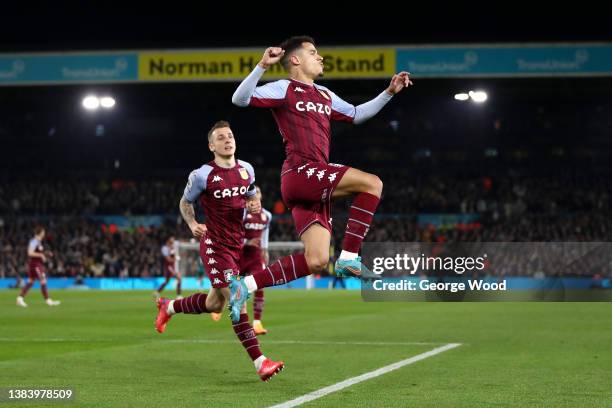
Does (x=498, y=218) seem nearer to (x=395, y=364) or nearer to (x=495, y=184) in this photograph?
(x=495, y=184)

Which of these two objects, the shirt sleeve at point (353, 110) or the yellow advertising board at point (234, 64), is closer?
the shirt sleeve at point (353, 110)

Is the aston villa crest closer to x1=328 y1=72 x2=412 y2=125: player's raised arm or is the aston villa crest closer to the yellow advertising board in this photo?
x1=328 y1=72 x2=412 y2=125: player's raised arm

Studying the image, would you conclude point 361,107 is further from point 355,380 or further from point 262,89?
point 355,380

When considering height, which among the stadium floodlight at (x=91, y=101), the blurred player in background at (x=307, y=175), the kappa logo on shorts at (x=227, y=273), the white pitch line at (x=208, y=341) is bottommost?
the white pitch line at (x=208, y=341)

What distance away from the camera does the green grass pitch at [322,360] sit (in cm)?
714

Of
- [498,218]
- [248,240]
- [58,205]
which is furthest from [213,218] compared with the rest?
[58,205]

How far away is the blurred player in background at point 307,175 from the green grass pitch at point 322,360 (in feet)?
3.16

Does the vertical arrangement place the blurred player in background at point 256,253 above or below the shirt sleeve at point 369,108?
below

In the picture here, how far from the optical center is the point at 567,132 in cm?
4684

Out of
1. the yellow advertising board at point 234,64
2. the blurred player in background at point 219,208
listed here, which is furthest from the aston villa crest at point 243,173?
the yellow advertising board at point 234,64

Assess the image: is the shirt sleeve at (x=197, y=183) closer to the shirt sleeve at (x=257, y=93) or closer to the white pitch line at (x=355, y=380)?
the shirt sleeve at (x=257, y=93)

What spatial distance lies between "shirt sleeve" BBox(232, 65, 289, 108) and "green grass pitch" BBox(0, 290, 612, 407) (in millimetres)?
2134

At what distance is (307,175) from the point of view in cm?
700

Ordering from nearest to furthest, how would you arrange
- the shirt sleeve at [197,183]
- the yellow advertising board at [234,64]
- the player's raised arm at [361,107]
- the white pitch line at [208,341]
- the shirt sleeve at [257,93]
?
the shirt sleeve at [257,93] → the player's raised arm at [361,107] → the shirt sleeve at [197,183] → the white pitch line at [208,341] → the yellow advertising board at [234,64]
